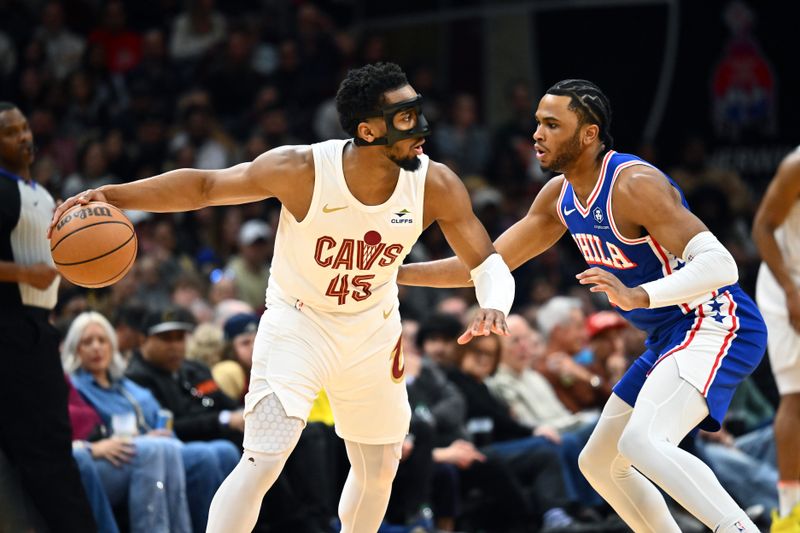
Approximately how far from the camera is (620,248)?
232 inches

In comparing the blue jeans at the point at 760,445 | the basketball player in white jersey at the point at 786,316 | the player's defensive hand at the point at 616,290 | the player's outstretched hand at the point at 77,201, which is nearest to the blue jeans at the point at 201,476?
the player's outstretched hand at the point at 77,201

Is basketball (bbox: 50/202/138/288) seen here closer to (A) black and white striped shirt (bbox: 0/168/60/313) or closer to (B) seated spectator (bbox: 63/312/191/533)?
(A) black and white striped shirt (bbox: 0/168/60/313)

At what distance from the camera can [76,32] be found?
14086mm

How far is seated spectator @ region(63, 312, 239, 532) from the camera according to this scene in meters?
7.59

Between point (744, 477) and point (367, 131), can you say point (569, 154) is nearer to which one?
point (367, 131)

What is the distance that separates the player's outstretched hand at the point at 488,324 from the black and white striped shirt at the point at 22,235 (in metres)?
2.23

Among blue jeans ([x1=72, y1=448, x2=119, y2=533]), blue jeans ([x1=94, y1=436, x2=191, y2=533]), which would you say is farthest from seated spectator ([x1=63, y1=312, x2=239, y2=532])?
blue jeans ([x1=72, y1=448, x2=119, y2=533])

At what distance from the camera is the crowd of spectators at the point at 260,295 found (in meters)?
7.98

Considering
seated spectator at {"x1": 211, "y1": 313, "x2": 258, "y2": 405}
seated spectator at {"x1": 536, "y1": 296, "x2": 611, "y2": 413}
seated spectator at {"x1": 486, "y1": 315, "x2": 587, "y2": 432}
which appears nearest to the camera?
seated spectator at {"x1": 211, "y1": 313, "x2": 258, "y2": 405}

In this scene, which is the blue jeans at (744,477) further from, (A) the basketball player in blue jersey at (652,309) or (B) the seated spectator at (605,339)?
(A) the basketball player in blue jersey at (652,309)

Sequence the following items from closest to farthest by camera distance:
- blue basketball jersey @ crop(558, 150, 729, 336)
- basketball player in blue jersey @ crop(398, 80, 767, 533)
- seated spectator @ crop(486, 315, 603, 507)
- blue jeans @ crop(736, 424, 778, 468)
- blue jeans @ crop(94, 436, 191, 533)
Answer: basketball player in blue jersey @ crop(398, 80, 767, 533) → blue basketball jersey @ crop(558, 150, 729, 336) → blue jeans @ crop(94, 436, 191, 533) → seated spectator @ crop(486, 315, 603, 507) → blue jeans @ crop(736, 424, 778, 468)

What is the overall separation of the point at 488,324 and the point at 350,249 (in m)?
0.72

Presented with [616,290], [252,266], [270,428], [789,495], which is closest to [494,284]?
[616,290]

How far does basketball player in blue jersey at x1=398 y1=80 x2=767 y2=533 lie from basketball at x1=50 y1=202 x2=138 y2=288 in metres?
1.96
